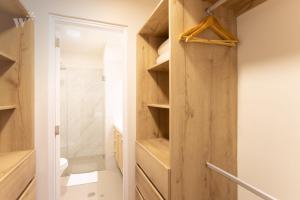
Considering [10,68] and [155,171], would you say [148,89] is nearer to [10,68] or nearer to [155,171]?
[155,171]

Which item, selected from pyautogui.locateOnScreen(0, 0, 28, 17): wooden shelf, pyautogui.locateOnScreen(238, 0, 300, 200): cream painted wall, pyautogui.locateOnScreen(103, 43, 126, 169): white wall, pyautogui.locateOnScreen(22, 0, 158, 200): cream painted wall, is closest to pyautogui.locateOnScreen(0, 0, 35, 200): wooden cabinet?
pyautogui.locateOnScreen(0, 0, 28, 17): wooden shelf

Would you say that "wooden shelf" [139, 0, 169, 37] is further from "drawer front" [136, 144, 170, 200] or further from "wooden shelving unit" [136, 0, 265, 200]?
"drawer front" [136, 144, 170, 200]

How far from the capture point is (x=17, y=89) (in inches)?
56.9

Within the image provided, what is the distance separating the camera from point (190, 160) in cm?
117

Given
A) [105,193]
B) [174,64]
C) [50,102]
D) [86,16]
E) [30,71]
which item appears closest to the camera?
[174,64]

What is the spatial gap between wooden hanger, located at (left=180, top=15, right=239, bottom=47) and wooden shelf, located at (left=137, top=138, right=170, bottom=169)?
83cm

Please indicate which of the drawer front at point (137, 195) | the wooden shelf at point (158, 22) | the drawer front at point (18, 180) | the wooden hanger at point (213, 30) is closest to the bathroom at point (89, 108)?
the drawer front at point (137, 195)

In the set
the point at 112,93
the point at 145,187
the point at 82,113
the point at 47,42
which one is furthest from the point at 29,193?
the point at 82,113

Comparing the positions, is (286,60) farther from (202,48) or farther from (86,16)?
(86,16)

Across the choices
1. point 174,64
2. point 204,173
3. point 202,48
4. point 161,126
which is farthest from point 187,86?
point 161,126

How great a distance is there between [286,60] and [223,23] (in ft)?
1.56

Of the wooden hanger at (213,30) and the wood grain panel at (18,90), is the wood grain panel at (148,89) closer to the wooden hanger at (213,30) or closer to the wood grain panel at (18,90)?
the wooden hanger at (213,30)

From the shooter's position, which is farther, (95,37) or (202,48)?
(95,37)

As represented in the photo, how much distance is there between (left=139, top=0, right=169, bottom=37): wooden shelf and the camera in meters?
1.38
